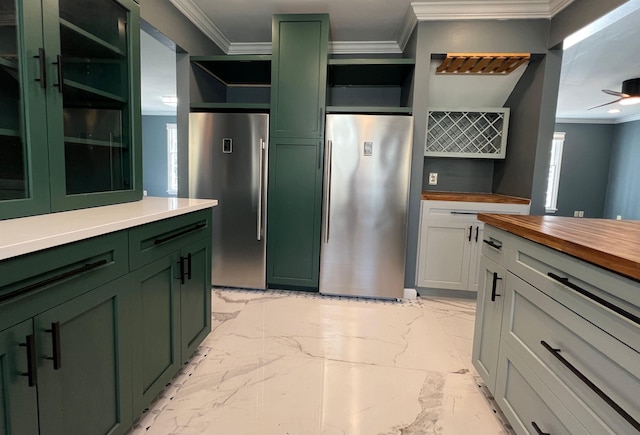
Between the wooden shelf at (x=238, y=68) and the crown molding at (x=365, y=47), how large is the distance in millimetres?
761

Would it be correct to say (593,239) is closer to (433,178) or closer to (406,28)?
(433,178)

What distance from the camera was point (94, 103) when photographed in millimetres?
1585

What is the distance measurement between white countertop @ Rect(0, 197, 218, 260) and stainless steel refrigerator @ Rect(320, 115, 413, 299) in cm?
151

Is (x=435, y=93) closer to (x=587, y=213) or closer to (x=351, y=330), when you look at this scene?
(x=351, y=330)

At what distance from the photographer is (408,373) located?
179 cm

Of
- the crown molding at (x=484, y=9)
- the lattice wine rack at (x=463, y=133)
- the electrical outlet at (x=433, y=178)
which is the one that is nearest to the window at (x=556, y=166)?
the lattice wine rack at (x=463, y=133)

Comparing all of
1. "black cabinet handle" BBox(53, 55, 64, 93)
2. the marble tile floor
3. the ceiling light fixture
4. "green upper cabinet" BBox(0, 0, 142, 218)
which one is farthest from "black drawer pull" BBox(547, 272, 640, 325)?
the ceiling light fixture

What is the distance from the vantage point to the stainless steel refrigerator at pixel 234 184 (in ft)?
9.17

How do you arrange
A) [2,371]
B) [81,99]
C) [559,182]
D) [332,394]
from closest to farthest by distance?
[2,371]
[81,99]
[332,394]
[559,182]

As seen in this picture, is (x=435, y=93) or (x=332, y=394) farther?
(x=435, y=93)

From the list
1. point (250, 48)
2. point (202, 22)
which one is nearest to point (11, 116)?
point (202, 22)

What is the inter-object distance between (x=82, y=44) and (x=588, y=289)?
216 cm

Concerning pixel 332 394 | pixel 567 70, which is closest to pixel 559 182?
pixel 567 70

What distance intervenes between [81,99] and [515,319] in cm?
214
